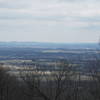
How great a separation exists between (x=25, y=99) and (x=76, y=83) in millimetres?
20239

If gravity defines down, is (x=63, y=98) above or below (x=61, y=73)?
below

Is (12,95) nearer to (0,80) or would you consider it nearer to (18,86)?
(0,80)

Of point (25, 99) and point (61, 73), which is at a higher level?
point (61, 73)

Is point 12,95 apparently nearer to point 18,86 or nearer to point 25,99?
point 25,99

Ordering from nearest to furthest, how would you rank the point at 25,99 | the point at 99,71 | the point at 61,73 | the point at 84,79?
1. the point at 61,73
2. the point at 25,99
3. the point at 99,71
4. the point at 84,79

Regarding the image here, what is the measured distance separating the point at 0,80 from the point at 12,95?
9.36ft

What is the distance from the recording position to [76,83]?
223 ft

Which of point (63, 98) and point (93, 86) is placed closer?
point (63, 98)

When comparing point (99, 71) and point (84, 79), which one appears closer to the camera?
point (99, 71)

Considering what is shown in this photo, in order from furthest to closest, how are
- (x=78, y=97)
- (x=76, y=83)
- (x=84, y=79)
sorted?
(x=84, y=79) < (x=76, y=83) < (x=78, y=97)

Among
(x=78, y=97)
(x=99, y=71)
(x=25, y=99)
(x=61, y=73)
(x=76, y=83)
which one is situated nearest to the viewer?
A: (x=61, y=73)

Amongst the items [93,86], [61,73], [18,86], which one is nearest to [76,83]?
[93,86]

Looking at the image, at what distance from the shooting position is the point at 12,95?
168 ft

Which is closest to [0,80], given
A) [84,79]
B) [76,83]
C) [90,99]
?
[90,99]
